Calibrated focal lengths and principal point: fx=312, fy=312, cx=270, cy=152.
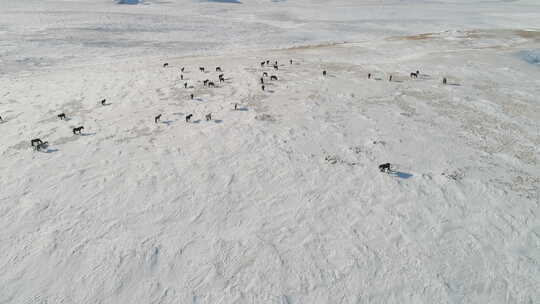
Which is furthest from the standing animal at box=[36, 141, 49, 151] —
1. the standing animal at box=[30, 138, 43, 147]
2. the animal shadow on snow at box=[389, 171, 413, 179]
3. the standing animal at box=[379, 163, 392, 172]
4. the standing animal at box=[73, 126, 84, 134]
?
the animal shadow on snow at box=[389, 171, 413, 179]

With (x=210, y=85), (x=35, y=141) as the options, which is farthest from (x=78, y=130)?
(x=210, y=85)

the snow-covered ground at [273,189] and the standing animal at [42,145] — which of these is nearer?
the snow-covered ground at [273,189]

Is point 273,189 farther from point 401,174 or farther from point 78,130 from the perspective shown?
point 78,130

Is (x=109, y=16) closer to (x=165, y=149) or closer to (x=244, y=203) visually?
(x=165, y=149)

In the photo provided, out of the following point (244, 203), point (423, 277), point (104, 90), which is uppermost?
point (104, 90)

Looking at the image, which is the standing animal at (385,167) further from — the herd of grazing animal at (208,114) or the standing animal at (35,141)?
the standing animal at (35,141)

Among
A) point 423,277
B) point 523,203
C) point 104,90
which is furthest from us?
point 104,90

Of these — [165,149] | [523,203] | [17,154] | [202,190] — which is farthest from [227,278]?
[17,154]

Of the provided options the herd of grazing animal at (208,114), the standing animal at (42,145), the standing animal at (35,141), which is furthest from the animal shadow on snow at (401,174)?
the standing animal at (35,141)

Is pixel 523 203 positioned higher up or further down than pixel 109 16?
further down
